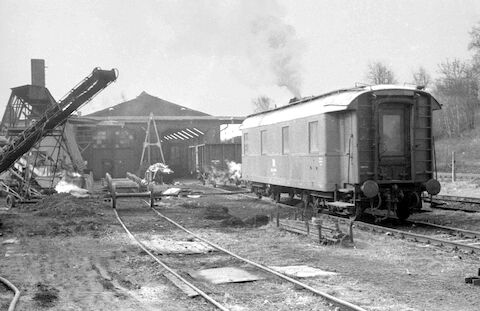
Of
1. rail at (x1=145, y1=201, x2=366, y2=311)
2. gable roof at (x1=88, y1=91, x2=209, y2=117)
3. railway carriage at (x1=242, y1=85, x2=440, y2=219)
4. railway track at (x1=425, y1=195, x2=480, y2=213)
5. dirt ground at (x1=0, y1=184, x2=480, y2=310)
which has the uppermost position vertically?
gable roof at (x1=88, y1=91, x2=209, y2=117)

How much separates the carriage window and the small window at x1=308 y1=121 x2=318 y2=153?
6.22 feet

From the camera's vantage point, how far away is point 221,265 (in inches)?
345

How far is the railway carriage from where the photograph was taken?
12.8 m

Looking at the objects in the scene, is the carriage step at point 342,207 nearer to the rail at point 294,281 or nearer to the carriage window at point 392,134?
the carriage window at point 392,134

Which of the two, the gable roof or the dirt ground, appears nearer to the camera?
the dirt ground

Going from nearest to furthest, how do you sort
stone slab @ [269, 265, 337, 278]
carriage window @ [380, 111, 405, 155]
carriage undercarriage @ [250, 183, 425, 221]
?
1. stone slab @ [269, 265, 337, 278]
2. carriage undercarriage @ [250, 183, 425, 221]
3. carriage window @ [380, 111, 405, 155]

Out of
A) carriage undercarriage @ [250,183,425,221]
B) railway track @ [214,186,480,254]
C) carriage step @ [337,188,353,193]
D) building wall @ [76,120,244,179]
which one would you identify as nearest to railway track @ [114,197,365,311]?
railway track @ [214,186,480,254]

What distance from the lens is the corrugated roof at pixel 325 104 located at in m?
13.0

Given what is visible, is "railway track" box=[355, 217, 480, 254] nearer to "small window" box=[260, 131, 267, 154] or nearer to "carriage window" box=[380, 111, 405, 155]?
"carriage window" box=[380, 111, 405, 155]

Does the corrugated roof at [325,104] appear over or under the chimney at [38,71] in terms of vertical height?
under

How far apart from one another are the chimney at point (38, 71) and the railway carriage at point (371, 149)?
2681 cm

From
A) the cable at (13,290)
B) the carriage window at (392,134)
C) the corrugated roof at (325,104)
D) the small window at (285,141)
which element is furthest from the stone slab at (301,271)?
the small window at (285,141)

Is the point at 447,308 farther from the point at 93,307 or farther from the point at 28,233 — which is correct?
the point at 28,233

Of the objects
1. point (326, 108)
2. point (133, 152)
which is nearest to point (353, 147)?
point (326, 108)
